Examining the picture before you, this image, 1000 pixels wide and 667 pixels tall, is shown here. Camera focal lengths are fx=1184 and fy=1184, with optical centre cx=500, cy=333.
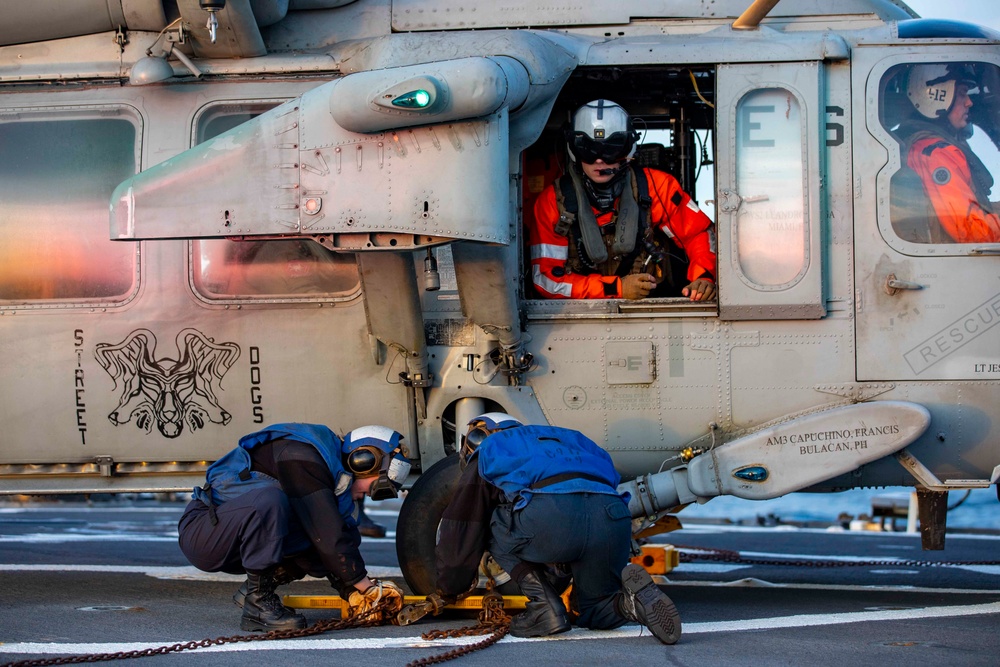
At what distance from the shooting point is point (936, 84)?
662 centimetres

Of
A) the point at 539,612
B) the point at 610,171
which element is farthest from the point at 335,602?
the point at 610,171

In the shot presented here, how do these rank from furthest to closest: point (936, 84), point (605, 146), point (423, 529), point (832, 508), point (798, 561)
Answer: point (832, 508)
point (798, 561)
point (605, 146)
point (936, 84)
point (423, 529)

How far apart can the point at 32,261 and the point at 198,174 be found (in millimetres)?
1526

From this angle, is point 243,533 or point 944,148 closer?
point 243,533

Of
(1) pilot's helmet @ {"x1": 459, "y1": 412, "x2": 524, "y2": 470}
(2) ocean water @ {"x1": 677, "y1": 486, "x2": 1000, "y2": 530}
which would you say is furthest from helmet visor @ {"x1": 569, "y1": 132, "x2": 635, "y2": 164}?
(2) ocean water @ {"x1": 677, "y1": 486, "x2": 1000, "y2": 530}

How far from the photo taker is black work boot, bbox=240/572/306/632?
5621 mm

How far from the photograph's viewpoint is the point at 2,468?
6887 millimetres

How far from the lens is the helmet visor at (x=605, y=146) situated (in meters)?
6.78

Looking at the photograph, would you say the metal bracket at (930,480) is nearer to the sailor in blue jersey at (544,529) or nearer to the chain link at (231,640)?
the sailor in blue jersey at (544,529)

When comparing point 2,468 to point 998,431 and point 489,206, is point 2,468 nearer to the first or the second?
point 489,206

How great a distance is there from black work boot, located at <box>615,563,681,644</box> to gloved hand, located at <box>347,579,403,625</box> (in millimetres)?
1141

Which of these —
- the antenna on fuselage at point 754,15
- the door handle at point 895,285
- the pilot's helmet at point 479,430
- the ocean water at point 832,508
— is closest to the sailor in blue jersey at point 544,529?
the pilot's helmet at point 479,430

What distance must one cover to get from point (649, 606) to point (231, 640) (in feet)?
6.07

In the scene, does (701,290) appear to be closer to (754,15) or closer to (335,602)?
(754,15)
